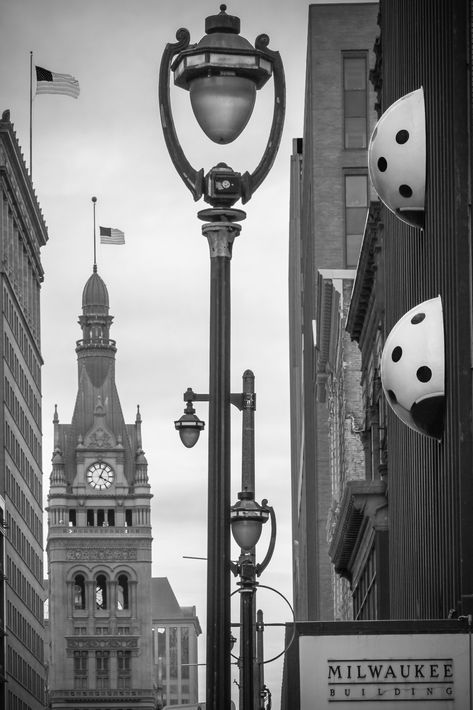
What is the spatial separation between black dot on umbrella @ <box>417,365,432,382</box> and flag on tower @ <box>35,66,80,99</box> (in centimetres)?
10421

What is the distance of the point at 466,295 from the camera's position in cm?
2464

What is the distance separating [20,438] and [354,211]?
50851 mm

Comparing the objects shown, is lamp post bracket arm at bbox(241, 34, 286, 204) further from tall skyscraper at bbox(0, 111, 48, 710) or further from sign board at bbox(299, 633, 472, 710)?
tall skyscraper at bbox(0, 111, 48, 710)

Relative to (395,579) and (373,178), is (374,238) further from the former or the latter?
(373,178)

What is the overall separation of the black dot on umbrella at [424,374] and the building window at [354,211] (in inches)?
2589

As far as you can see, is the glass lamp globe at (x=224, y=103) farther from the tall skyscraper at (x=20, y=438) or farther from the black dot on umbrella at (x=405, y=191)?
the tall skyscraper at (x=20, y=438)

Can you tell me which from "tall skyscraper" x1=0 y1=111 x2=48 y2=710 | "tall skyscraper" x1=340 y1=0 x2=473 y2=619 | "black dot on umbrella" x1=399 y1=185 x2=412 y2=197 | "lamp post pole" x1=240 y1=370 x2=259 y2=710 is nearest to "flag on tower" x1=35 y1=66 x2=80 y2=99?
"tall skyscraper" x1=0 y1=111 x2=48 y2=710

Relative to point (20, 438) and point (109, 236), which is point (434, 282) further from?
point (109, 236)

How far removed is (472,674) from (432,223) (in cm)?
790

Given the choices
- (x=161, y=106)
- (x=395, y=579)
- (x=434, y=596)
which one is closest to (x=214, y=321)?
(x=161, y=106)

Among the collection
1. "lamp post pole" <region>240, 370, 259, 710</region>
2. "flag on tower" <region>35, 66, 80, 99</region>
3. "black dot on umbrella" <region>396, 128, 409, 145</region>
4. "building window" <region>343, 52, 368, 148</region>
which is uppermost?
"flag on tower" <region>35, 66, 80, 99</region>

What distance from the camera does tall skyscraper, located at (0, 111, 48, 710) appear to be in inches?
4963

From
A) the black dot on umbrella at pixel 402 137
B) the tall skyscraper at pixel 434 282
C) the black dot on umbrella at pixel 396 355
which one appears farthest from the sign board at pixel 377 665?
the black dot on umbrella at pixel 402 137

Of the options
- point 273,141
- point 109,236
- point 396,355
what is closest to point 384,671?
point 396,355
